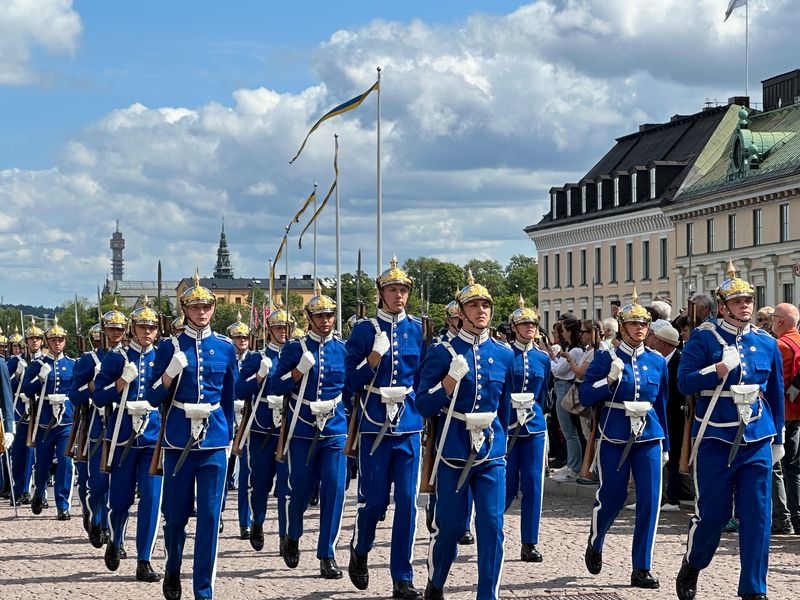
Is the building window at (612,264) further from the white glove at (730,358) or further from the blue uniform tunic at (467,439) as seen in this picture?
the blue uniform tunic at (467,439)

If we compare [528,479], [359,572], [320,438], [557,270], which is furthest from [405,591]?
[557,270]

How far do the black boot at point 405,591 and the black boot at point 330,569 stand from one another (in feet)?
3.63

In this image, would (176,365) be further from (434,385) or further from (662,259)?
(662,259)

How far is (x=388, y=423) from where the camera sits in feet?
37.7

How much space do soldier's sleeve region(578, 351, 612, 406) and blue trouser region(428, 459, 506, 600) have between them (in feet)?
6.52

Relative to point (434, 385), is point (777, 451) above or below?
below

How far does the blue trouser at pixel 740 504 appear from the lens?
9984mm

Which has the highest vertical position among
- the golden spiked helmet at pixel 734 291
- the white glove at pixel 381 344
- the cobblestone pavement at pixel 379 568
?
the golden spiked helmet at pixel 734 291

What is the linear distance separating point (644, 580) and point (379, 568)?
2293 millimetres

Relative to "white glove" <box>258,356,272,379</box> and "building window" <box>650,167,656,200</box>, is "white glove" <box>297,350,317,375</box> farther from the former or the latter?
"building window" <box>650,167,656,200</box>

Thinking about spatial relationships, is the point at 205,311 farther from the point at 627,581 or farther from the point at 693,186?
the point at 693,186

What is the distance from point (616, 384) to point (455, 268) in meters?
120

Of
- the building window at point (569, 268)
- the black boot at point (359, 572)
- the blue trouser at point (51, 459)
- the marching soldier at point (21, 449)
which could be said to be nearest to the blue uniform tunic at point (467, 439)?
the black boot at point (359, 572)

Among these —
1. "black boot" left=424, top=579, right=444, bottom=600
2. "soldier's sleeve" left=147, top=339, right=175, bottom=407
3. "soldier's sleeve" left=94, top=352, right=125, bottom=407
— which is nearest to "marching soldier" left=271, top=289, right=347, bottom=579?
"soldier's sleeve" left=94, top=352, right=125, bottom=407
